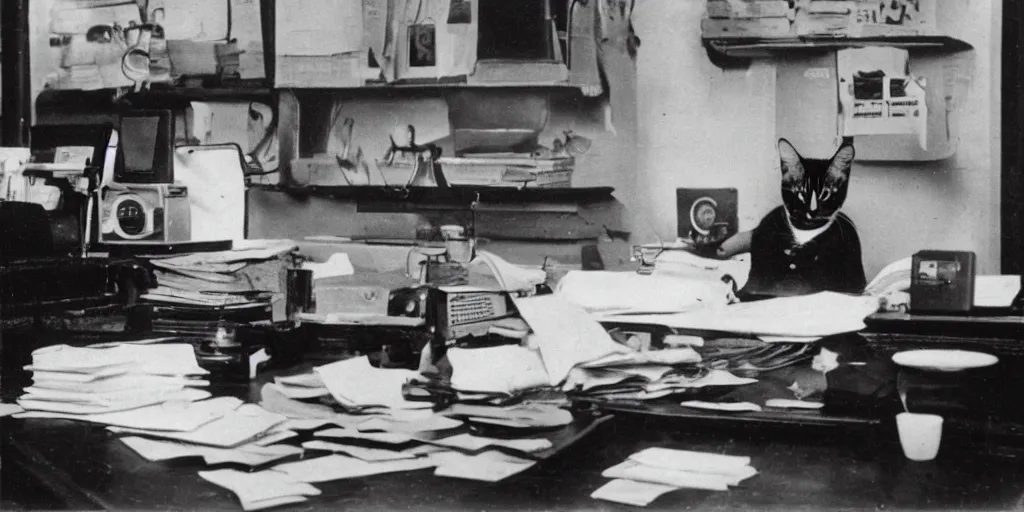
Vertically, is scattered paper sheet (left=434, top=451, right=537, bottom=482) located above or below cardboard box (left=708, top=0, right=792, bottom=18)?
below

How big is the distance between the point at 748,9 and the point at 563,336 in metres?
1.51

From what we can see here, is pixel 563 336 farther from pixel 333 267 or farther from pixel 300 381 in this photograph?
pixel 333 267

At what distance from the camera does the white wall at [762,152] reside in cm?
292

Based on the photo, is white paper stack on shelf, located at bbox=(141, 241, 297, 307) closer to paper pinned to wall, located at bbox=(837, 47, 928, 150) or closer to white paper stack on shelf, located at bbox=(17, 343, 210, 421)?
white paper stack on shelf, located at bbox=(17, 343, 210, 421)

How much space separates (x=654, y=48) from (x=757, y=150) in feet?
1.45

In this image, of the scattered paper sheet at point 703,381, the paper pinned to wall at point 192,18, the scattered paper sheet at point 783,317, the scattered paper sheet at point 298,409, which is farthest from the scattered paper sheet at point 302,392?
the paper pinned to wall at point 192,18

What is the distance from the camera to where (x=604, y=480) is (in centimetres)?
141

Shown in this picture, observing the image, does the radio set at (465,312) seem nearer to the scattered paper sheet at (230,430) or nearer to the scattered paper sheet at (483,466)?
the scattered paper sheet at (230,430)

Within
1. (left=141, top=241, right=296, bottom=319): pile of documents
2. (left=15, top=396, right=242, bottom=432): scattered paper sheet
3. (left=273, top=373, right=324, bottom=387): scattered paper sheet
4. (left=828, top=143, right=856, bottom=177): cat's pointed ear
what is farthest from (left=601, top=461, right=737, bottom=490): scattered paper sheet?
(left=828, top=143, right=856, bottom=177): cat's pointed ear

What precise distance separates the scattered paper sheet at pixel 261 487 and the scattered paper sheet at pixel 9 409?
63cm

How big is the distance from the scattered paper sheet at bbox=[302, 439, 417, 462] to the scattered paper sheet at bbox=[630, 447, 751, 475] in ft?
1.13

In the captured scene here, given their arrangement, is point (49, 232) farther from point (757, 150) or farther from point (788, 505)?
point (788, 505)

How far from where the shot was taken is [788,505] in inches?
51.0

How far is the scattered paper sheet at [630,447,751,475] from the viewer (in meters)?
1.44
